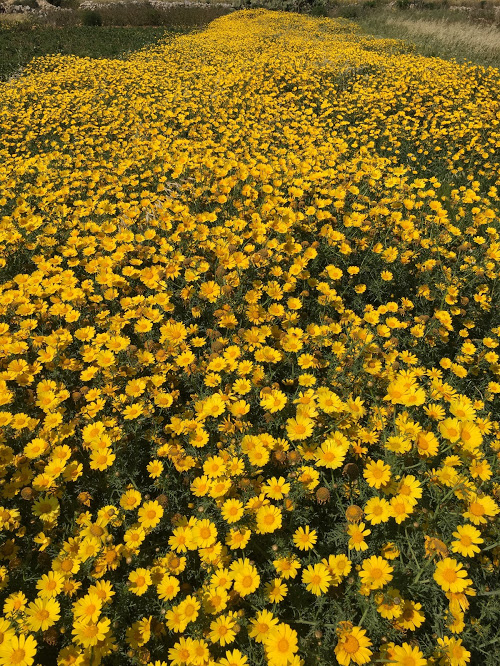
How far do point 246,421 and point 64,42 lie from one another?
2240 cm

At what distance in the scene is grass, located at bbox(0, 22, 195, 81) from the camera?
1542 cm

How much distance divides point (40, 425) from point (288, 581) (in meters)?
1.90

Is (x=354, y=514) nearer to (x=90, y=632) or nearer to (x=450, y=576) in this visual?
(x=450, y=576)

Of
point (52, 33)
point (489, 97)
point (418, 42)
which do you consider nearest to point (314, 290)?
point (489, 97)

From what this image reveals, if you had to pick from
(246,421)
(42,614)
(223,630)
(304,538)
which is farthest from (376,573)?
(42,614)

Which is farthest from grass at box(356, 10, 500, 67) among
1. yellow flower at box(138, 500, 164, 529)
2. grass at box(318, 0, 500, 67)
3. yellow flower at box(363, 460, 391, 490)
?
yellow flower at box(138, 500, 164, 529)

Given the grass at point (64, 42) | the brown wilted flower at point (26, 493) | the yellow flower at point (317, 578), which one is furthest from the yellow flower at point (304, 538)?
the grass at point (64, 42)

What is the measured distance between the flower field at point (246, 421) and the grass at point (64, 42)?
14006 mm

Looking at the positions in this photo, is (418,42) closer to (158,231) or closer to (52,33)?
(52,33)

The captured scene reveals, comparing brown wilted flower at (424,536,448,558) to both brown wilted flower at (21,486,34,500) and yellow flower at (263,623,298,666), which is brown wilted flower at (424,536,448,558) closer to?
yellow flower at (263,623,298,666)

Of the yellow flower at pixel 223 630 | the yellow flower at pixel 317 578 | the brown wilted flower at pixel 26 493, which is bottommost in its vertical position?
the yellow flower at pixel 223 630

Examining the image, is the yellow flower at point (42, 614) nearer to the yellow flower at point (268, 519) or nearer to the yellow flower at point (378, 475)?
the yellow flower at point (268, 519)

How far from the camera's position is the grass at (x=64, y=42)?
15.4 meters

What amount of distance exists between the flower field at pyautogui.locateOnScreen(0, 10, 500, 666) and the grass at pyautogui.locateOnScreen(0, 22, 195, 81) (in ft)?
46.0
